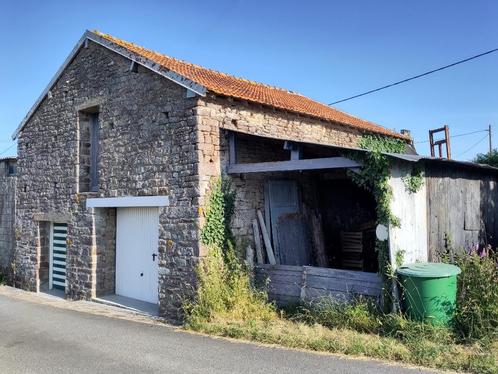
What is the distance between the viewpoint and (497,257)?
7668 mm

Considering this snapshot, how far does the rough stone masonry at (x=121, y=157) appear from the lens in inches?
322

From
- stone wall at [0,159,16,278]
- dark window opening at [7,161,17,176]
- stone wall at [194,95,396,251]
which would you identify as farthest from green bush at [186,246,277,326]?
dark window opening at [7,161,17,176]

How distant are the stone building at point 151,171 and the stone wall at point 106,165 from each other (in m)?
0.03

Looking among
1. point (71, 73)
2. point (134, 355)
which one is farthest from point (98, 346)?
point (71, 73)

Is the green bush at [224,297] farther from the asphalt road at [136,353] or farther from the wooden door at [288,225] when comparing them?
the wooden door at [288,225]

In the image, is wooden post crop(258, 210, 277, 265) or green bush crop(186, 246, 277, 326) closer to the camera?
green bush crop(186, 246, 277, 326)

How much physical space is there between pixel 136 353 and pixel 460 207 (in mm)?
6789

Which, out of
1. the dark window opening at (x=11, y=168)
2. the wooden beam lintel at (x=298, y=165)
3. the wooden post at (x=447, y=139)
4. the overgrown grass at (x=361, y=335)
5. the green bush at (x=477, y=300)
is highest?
the wooden post at (x=447, y=139)

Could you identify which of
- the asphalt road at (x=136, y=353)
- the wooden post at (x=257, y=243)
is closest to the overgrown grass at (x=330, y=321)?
the asphalt road at (x=136, y=353)

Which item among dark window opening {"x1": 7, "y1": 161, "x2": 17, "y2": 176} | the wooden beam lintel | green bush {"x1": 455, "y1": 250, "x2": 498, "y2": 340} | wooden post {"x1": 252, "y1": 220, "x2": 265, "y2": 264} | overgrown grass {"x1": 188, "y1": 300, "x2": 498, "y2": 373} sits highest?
dark window opening {"x1": 7, "y1": 161, "x2": 17, "y2": 176}

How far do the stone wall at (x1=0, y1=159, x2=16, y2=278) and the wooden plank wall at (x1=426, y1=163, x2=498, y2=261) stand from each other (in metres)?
11.5

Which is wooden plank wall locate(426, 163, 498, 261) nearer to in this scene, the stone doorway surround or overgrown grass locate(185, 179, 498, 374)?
overgrown grass locate(185, 179, 498, 374)

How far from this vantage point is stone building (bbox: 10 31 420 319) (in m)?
8.20

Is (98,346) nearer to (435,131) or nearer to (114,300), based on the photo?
(114,300)
